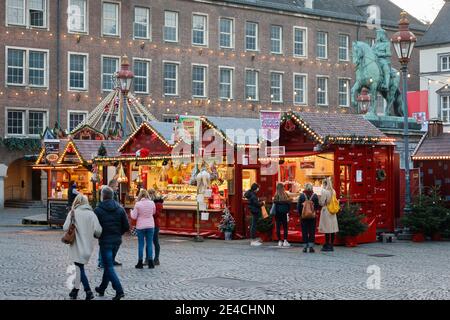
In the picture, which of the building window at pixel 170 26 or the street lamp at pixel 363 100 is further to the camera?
the building window at pixel 170 26

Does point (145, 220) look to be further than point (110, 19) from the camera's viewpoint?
No

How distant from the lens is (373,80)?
1284 inches

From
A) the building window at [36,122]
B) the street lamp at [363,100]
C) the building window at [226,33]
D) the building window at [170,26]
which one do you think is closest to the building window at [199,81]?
the building window at [226,33]

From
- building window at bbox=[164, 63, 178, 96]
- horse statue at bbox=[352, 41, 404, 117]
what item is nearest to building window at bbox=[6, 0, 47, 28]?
building window at bbox=[164, 63, 178, 96]

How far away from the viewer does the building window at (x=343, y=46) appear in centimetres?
5797

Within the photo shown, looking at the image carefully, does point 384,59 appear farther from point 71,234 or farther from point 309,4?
point 309,4

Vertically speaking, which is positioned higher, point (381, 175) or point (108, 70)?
point (108, 70)

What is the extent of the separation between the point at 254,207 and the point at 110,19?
28818 millimetres

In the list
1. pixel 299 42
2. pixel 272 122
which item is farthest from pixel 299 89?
pixel 272 122

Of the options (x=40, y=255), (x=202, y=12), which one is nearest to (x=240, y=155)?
(x=40, y=255)

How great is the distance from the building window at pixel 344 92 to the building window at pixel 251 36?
753 cm

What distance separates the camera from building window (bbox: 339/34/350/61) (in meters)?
58.0

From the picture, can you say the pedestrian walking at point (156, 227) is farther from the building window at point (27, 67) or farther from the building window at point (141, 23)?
the building window at point (141, 23)

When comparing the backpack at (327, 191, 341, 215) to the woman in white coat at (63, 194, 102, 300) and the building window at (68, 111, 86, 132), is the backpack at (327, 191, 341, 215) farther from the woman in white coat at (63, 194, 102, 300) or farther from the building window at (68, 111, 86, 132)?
the building window at (68, 111, 86, 132)
